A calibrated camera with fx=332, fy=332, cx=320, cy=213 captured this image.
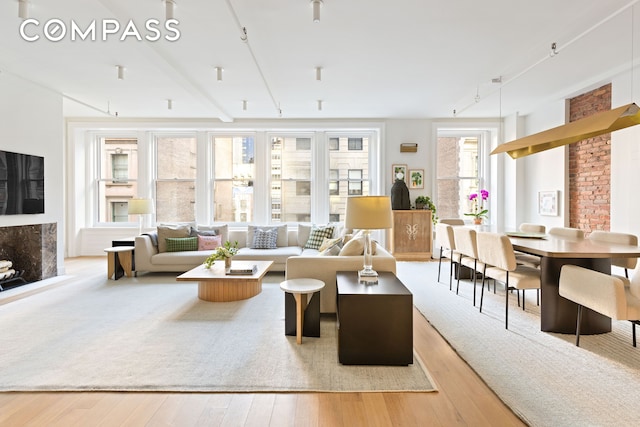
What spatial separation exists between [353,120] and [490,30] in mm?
3615

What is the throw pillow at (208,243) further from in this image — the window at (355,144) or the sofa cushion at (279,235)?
the window at (355,144)

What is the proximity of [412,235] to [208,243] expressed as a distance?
378 cm

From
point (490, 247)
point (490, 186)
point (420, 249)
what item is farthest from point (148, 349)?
point (490, 186)

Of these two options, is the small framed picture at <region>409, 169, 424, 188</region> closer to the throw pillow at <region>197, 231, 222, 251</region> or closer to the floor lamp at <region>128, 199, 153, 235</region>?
the throw pillow at <region>197, 231, 222, 251</region>

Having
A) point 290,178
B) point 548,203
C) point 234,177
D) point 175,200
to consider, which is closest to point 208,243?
point 234,177

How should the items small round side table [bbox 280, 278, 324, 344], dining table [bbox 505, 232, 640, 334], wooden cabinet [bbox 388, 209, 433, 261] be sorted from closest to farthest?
1. small round side table [bbox 280, 278, 324, 344]
2. dining table [bbox 505, 232, 640, 334]
3. wooden cabinet [bbox 388, 209, 433, 261]

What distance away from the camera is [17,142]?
14.7 feet

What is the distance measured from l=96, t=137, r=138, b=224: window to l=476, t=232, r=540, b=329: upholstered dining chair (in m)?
6.88

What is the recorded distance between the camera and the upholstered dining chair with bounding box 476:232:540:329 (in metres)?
3.08

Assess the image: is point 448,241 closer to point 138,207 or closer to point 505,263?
point 505,263

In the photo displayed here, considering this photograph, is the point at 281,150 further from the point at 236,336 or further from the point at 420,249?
the point at 236,336

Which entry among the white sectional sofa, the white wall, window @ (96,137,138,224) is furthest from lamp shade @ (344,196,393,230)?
window @ (96,137,138,224)

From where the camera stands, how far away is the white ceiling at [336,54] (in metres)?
3.03

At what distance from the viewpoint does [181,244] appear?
17.7 ft
